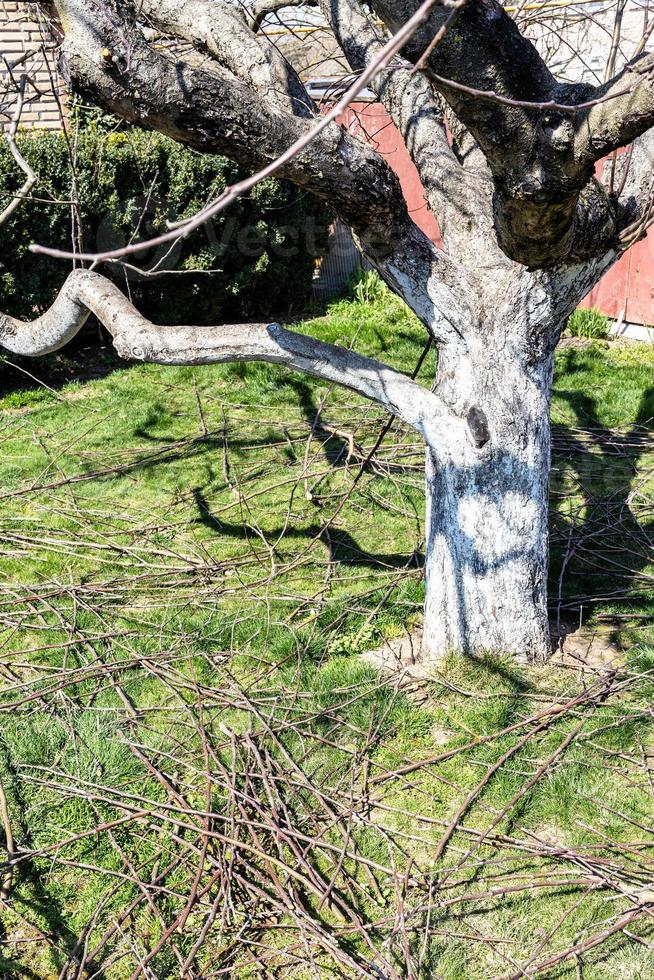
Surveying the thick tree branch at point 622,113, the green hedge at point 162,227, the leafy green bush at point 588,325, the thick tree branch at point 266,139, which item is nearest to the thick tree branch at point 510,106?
the thick tree branch at point 622,113

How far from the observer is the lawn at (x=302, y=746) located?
2641mm

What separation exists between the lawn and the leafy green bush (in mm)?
3185

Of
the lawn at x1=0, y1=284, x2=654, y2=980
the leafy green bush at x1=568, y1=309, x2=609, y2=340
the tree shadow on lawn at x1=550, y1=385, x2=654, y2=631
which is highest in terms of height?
the leafy green bush at x1=568, y1=309, x2=609, y2=340

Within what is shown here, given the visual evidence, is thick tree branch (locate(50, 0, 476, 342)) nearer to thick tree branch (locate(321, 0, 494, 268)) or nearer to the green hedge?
thick tree branch (locate(321, 0, 494, 268))

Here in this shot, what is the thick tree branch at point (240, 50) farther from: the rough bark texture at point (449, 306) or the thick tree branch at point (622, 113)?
the thick tree branch at point (622, 113)

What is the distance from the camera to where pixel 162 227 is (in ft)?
28.2

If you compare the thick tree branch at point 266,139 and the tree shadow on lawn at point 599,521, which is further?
the tree shadow on lawn at point 599,521

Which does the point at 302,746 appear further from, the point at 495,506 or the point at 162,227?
the point at 162,227

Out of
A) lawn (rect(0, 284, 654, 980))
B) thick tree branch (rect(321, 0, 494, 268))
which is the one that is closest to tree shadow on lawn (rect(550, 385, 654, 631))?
lawn (rect(0, 284, 654, 980))

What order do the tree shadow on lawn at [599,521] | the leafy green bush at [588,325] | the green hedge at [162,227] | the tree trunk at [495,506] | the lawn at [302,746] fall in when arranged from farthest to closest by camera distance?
the leafy green bush at [588,325], the green hedge at [162,227], the tree shadow on lawn at [599,521], the tree trunk at [495,506], the lawn at [302,746]

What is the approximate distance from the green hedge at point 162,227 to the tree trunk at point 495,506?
3.58 metres

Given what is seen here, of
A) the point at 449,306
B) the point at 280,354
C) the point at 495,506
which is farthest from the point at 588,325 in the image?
the point at 280,354

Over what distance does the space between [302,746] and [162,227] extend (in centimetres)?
663

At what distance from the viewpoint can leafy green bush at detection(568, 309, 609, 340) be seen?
8602 mm
